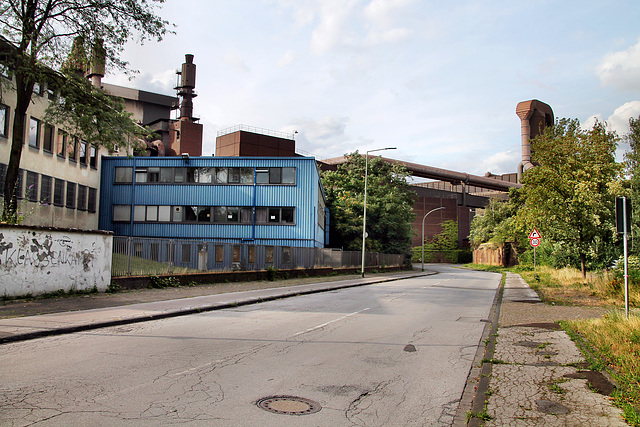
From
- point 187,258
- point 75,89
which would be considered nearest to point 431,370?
point 187,258

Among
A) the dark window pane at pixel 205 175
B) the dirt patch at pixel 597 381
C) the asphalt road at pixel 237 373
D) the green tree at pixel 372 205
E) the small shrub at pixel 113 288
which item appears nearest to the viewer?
the asphalt road at pixel 237 373

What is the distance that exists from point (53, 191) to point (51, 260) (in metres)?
24.5

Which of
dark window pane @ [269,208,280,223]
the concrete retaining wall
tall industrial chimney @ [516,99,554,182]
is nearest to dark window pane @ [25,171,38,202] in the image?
dark window pane @ [269,208,280,223]

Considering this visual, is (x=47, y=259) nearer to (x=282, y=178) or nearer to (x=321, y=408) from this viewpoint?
(x=321, y=408)

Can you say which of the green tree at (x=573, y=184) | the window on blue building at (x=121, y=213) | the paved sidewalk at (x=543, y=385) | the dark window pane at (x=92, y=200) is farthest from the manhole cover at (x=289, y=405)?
the window on blue building at (x=121, y=213)

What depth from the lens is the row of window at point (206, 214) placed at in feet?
137

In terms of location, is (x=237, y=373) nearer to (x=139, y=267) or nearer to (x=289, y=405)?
(x=289, y=405)

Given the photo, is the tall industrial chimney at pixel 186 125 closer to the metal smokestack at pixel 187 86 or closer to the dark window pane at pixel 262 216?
the metal smokestack at pixel 187 86

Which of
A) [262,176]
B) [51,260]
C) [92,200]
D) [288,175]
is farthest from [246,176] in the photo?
[51,260]

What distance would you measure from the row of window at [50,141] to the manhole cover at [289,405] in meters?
28.8

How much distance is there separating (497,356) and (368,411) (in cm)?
365

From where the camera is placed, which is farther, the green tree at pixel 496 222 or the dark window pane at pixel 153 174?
the green tree at pixel 496 222

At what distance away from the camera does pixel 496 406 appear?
541 cm

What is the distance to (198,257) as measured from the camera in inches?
924
